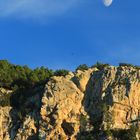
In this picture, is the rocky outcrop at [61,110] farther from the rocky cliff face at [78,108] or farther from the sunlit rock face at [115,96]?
the sunlit rock face at [115,96]

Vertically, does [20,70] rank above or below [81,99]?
above

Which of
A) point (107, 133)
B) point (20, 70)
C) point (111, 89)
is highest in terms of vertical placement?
point (20, 70)

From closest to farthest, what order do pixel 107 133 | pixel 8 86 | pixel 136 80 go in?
pixel 107 133, pixel 136 80, pixel 8 86

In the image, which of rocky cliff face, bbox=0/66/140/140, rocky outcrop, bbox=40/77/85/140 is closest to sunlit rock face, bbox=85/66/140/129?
rocky cliff face, bbox=0/66/140/140

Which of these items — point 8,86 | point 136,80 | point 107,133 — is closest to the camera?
point 107,133

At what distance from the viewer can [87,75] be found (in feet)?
502

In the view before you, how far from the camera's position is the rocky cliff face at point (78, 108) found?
473 feet

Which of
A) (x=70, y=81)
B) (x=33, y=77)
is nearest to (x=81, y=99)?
(x=70, y=81)

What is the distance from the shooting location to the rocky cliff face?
144250 mm

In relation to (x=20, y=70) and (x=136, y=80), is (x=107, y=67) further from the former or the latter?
(x=20, y=70)

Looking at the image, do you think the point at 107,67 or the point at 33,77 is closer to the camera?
the point at 107,67

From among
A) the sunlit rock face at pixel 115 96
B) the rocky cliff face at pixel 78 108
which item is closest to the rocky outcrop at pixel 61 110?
the rocky cliff face at pixel 78 108

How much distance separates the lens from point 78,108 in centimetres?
14850

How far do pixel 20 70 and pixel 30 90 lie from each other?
18326mm
